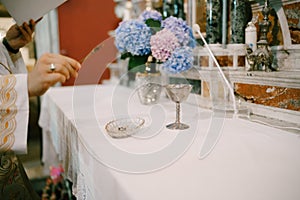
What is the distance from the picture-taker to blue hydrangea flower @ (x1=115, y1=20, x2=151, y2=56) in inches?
38.5

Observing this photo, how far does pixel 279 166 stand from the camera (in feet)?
1.69

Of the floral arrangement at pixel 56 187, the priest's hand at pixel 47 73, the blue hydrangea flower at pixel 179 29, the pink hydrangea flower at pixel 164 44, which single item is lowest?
the floral arrangement at pixel 56 187

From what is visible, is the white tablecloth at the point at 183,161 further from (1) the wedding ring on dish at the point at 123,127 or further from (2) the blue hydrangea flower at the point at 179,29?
(2) the blue hydrangea flower at the point at 179,29

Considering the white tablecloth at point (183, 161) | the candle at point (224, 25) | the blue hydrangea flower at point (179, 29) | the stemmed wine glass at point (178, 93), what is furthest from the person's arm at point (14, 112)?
the candle at point (224, 25)

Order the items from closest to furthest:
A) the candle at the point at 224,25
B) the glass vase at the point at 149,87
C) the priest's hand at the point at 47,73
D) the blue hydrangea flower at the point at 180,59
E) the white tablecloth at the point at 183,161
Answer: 1. the white tablecloth at the point at 183,161
2. the priest's hand at the point at 47,73
3. the blue hydrangea flower at the point at 180,59
4. the candle at the point at 224,25
5. the glass vase at the point at 149,87

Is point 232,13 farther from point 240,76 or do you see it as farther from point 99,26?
point 99,26

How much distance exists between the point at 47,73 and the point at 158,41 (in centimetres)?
41

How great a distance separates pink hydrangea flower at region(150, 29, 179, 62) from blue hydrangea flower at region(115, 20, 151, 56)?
0.20 feet

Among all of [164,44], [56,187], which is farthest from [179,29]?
[56,187]

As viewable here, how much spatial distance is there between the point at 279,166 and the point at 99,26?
262 centimetres

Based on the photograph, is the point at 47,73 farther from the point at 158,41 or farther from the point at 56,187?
the point at 56,187

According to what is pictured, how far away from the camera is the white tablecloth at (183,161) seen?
42 cm

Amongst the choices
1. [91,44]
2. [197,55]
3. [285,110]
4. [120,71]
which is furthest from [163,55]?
[91,44]

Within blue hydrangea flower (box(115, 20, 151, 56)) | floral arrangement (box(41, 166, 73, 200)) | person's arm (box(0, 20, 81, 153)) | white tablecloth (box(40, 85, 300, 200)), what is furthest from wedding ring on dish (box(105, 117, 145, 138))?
floral arrangement (box(41, 166, 73, 200))
